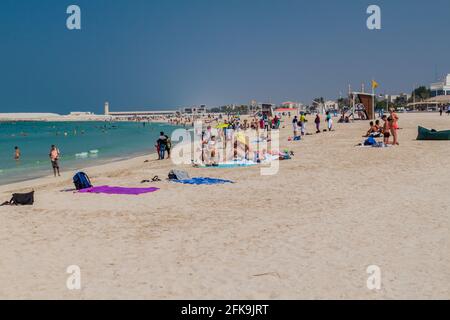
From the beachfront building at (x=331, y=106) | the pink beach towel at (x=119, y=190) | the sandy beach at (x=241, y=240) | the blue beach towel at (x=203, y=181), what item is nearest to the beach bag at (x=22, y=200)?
the sandy beach at (x=241, y=240)

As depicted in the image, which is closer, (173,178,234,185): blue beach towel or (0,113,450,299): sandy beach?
(0,113,450,299): sandy beach

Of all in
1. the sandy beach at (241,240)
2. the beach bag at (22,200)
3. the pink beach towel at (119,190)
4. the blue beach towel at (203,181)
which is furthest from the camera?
the blue beach towel at (203,181)

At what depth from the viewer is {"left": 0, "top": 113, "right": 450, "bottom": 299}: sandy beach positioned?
4520 mm

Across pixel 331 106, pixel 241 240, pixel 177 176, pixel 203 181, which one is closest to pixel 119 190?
pixel 177 176

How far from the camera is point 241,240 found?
6.13 metres

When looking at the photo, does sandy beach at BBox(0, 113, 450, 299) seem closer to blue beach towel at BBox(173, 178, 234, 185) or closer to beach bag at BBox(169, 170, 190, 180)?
blue beach towel at BBox(173, 178, 234, 185)

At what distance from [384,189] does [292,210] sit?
256 centimetres

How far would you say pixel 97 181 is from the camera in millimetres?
12477

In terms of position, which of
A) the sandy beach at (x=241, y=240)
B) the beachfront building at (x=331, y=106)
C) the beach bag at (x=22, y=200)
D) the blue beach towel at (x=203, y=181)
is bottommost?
the sandy beach at (x=241, y=240)

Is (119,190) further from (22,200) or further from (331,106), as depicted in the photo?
(331,106)

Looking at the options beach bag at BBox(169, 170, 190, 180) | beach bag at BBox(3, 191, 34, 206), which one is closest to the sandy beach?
beach bag at BBox(3, 191, 34, 206)

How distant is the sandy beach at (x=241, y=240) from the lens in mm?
4520

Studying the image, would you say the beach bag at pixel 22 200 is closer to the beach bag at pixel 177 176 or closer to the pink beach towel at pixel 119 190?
the pink beach towel at pixel 119 190

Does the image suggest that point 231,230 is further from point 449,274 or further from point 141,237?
point 449,274
